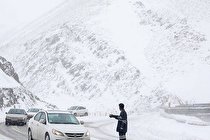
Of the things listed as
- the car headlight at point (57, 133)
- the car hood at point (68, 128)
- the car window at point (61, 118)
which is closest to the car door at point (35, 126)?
the car window at point (61, 118)

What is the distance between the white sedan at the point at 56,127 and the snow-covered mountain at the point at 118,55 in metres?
57.8

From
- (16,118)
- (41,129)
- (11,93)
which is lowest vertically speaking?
(41,129)

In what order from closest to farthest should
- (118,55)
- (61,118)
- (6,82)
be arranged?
(61,118) → (6,82) → (118,55)

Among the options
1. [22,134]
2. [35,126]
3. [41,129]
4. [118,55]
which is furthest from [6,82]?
[41,129]

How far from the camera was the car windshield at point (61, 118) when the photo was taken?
1734 centimetres

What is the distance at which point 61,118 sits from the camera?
1778 cm

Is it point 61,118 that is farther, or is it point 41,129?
point 61,118

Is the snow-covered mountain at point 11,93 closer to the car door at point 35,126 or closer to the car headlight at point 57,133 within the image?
the car door at point 35,126

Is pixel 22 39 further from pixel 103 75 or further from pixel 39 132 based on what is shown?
pixel 39 132

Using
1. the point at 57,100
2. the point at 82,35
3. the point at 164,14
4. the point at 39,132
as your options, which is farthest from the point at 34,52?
the point at 39,132

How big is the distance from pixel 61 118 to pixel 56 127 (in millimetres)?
1555

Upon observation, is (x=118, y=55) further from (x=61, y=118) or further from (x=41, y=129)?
(x=41, y=129)

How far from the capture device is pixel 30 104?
68.3m

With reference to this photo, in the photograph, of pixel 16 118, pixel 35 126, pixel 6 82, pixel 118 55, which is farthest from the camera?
pixel 118 55
